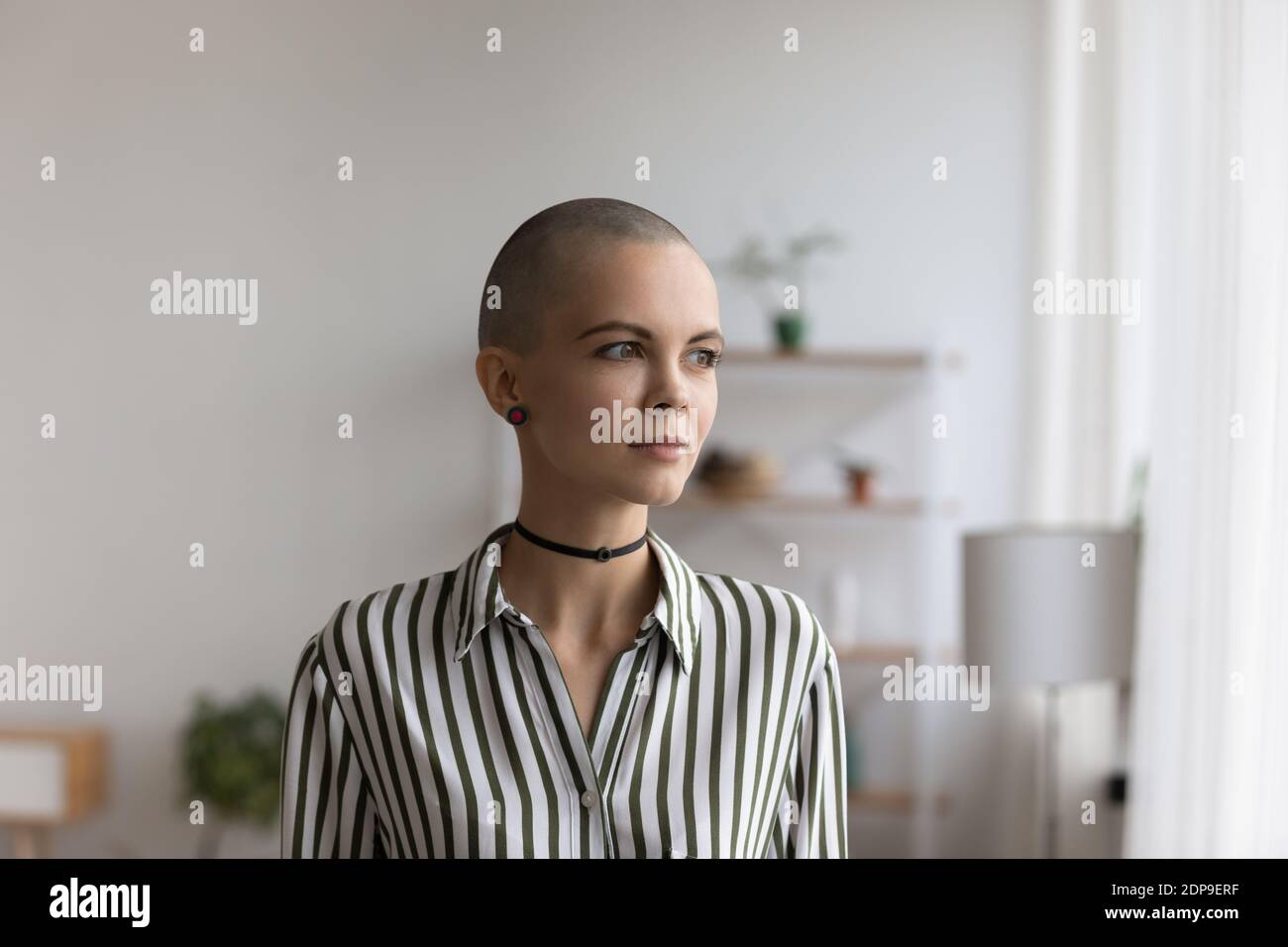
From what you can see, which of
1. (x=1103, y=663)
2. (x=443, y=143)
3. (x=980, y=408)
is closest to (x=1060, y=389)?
(x=980, y=408)

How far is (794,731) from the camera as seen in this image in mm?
777

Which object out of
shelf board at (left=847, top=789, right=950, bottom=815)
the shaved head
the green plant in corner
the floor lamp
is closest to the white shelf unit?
shelf board at (left=847, top=789, right=950, bottom=815)

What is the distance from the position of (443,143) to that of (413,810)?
1.63 metres

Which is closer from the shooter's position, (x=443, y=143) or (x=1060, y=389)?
(x=443, y=143)

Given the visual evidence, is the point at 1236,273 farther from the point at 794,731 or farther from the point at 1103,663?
the point at 794,731

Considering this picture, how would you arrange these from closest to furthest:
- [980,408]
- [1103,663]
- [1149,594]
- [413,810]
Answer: [413,810]
[1149,594]
[1103,663]
[980,408]

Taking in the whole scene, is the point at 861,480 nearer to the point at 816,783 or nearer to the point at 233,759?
the point at 233,759

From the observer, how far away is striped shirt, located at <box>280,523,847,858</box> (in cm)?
71

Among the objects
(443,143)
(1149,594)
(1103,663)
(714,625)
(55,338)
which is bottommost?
(1103,663)

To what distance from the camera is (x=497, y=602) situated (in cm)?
73

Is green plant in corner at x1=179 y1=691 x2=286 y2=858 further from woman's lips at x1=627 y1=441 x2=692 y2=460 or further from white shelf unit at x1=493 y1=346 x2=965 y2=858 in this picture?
woman's lips at x1=627 y1=441 x2=692 y2=460

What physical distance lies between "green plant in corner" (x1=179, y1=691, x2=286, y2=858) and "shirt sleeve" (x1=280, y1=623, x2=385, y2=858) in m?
1.75

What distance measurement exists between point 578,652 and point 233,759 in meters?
1.96

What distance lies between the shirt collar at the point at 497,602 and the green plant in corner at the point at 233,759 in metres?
1.85
